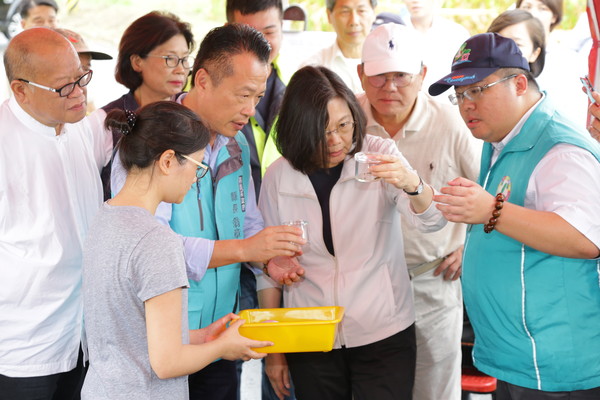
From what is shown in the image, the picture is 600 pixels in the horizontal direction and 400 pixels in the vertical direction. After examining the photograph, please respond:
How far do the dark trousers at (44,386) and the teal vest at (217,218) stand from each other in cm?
46

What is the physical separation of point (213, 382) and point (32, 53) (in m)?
1.33

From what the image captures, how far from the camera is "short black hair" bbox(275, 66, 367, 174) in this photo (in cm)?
246

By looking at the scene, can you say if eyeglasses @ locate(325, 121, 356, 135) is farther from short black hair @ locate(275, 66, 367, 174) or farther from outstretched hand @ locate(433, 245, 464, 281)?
outstretched hand @ locate(433, 245, 464, 281)

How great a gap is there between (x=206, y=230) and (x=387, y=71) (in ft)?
3.68

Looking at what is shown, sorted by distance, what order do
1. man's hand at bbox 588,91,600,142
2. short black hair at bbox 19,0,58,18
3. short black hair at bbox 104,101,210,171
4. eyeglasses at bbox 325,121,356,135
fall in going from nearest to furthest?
short black hair at bbox 104,101,210,171 < man's hand at bbox 588,91,600,142 < eyeglasses at bbox 325,121,356,135 < short black hair at bbox 19,0,58,18

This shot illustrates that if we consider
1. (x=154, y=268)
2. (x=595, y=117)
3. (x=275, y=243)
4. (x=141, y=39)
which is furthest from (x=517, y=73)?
(x=141, y=39)

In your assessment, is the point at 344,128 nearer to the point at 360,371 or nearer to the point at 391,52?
the point at 391,52

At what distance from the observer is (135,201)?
191cm

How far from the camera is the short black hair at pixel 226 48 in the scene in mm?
2486

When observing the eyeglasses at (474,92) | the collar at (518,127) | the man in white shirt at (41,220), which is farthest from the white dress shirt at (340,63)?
the man in white shirt at (41,220)

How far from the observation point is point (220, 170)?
2502 millimetres

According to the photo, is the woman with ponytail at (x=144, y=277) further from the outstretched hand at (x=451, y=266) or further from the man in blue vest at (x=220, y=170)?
the outstretched hand at (x=451, y=266)

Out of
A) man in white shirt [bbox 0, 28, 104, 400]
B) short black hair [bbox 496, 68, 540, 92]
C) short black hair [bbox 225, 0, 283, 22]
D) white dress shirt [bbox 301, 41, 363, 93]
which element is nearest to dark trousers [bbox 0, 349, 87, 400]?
man in white shirt [bbox 0, 28, 104, 400]

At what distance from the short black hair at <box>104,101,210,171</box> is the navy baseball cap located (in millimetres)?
925
